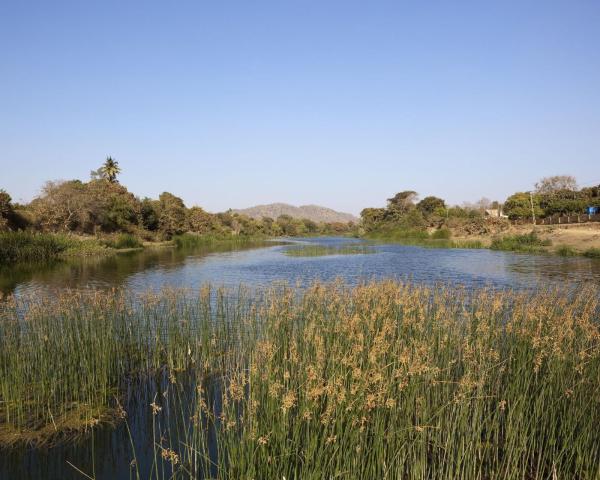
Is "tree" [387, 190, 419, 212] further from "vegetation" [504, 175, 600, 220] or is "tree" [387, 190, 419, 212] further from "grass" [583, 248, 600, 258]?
"grass" [583, 248, 600, 258]

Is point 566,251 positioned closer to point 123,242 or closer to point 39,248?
point 39,248

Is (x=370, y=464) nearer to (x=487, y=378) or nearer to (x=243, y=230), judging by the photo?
(x=487, y=378)

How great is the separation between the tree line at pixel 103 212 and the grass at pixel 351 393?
108 feet

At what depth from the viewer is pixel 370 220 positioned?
9675cm

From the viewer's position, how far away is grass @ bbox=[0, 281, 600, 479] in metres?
4.10

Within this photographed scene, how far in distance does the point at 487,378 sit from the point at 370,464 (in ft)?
7.45

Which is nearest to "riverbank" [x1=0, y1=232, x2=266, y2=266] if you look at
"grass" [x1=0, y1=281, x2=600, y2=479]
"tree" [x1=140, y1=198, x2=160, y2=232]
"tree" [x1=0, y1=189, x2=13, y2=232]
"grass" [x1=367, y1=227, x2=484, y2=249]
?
"tree" [x1=0, y1=189, x2=13, y2=232]

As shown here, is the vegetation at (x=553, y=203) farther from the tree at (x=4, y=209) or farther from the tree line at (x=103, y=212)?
the tree at (x=4, y=209)

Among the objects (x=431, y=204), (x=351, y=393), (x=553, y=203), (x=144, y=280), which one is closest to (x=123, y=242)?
(x=144, y=280)

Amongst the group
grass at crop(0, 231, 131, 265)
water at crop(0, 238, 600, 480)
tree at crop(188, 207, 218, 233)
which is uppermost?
tree at crop(188, 207, 218, 233)

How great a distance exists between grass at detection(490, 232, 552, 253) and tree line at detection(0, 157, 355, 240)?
41.6m

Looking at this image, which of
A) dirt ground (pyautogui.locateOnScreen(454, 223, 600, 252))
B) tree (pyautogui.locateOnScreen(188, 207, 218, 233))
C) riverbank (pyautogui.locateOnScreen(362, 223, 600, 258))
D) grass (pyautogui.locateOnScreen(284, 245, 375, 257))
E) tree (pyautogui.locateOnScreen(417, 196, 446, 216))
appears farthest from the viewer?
tree (pyautogui.locateOnScreen(417, 196, 446, 216))

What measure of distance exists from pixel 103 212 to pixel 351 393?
49.7 m

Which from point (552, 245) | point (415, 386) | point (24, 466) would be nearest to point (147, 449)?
point (24, 466)
